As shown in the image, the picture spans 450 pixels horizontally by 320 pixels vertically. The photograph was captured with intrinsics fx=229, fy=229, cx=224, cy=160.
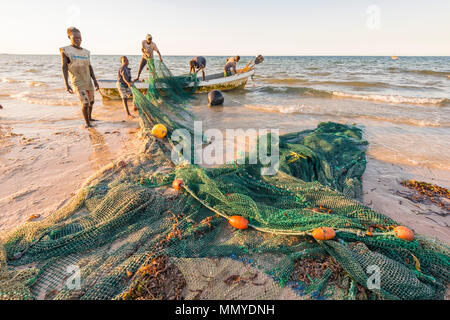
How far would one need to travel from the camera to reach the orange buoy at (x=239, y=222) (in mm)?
2424

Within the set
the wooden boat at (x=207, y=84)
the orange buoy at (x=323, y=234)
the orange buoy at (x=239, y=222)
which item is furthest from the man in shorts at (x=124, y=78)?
the orange buoy at (x=323, y=234)

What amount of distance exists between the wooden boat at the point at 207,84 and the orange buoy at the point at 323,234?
900cm

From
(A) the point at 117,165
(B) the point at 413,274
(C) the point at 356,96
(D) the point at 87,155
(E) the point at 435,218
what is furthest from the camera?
(C) the point at 356,96

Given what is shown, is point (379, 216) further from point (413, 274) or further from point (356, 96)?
point (356, 96)

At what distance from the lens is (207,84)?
1181 cm

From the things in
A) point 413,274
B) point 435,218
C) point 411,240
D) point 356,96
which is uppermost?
point 356,96

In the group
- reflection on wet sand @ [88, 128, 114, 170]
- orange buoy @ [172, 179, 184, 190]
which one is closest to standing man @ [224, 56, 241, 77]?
reflection on wet sand @ [88, 128, 114, 170]

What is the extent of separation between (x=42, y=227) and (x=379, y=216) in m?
3.52

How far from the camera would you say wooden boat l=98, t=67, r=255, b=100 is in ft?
32.2

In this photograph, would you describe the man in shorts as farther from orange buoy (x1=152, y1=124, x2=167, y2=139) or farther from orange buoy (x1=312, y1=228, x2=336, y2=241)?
orange buoy (x1=312, y1=228, x2=336, y2=241)

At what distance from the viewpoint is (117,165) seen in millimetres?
3848

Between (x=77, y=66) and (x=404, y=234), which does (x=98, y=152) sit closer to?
(x=77, y=66)
